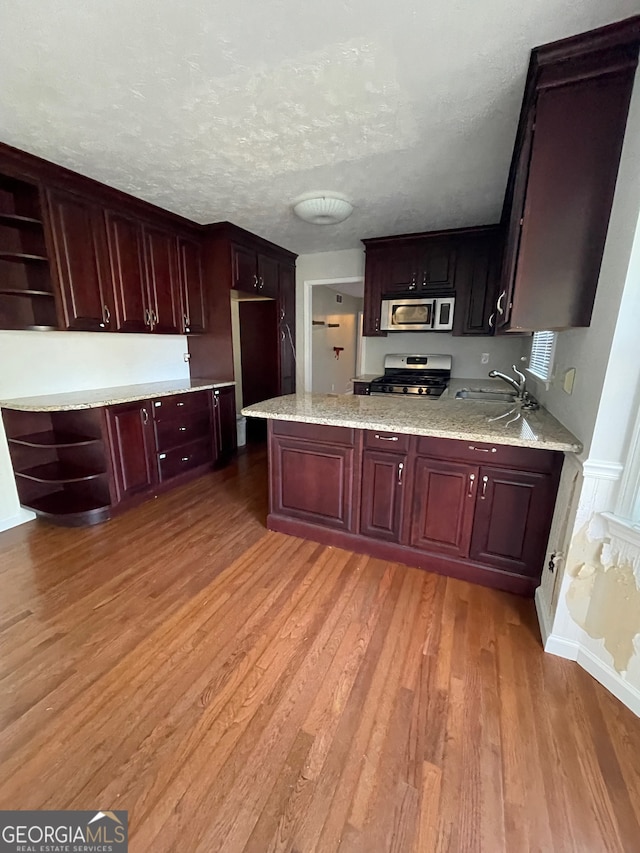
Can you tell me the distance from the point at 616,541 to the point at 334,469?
142 cm

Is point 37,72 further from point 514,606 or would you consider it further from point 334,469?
point 514,606

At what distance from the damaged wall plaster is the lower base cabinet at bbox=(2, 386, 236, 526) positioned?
2.98 metres

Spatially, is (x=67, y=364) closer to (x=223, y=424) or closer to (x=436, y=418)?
(x=223, y=424)

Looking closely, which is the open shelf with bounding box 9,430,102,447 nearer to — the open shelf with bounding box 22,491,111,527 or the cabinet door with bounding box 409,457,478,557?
the open shelf with bounding box 22,491,111,527

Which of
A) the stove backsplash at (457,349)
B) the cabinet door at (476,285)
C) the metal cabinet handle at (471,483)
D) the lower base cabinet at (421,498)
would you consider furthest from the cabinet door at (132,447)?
the cabinet door at (476,285)

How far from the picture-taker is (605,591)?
4.76 ft

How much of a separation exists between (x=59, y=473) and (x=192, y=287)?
7.01 ft

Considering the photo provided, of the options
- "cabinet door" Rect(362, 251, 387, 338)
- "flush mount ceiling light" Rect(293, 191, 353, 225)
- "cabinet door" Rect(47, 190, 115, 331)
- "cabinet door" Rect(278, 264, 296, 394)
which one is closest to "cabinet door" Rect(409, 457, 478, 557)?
"flush mount ceiling light" Rect(293, 191, 353, 225)

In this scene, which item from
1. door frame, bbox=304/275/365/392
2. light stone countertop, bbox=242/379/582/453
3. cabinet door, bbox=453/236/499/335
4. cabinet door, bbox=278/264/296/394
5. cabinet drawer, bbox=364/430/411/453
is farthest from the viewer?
door frame, bbox=304/275/365/392

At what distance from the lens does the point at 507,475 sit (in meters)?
1.86

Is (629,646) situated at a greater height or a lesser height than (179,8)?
lesser

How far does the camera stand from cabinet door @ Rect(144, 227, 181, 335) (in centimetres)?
320

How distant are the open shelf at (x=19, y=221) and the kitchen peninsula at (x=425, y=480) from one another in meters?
1.97

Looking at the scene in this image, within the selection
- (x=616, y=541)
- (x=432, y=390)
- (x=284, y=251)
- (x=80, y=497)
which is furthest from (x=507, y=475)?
(x=284, y=251)
